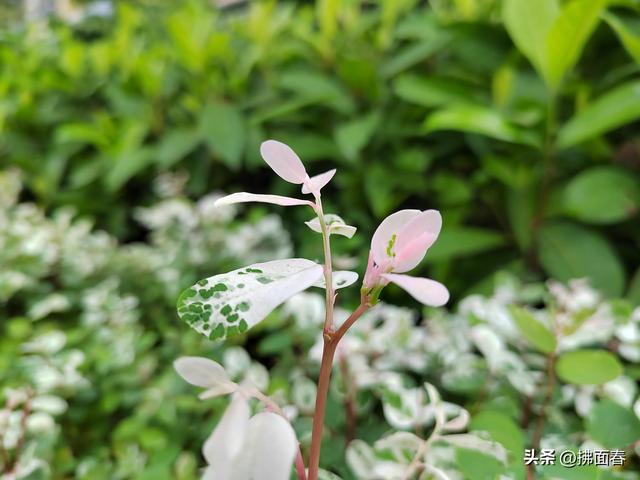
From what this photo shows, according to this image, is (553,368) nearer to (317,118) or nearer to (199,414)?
(199,414)

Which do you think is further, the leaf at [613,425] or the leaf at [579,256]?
the leaf at [579,256]

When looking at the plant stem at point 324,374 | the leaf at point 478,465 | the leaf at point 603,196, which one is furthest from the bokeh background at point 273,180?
the plant stem at point 324,374

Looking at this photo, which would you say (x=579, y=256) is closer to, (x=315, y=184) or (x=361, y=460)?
(x=361, y=460)

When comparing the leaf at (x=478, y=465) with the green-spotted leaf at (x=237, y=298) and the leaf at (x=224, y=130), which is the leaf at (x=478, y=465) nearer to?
the green-spotted leaf at (x=237, y=298)

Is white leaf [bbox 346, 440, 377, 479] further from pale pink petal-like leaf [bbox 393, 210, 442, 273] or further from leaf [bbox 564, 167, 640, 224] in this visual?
leaf [bbox 564, 167, 640, 224]

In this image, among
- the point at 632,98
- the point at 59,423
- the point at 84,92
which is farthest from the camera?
the point at 84,92

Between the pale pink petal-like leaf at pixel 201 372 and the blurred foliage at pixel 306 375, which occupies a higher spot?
the pale pink petal-like leaf at pixel 201 372

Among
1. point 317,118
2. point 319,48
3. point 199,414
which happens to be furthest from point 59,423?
point 319,48
